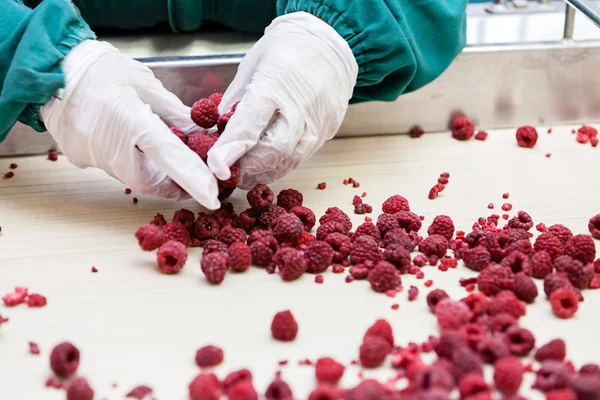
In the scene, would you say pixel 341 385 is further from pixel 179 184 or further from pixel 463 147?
pixel 463 147

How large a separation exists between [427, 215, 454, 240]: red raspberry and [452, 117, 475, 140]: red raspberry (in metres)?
0.45

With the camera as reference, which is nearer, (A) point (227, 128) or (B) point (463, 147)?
(A) point (227, 128)

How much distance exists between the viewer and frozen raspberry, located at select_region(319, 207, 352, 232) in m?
1.29

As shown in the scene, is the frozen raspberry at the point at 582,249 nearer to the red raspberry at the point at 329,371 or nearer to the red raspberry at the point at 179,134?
the red raspberry at the point at 329,371

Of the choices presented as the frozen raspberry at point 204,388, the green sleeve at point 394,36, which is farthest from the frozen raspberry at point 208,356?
the green sleeve at point 394,36

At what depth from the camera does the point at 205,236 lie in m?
1.25

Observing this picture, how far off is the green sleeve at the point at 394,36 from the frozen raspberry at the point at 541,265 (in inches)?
18.7

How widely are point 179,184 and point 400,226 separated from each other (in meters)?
0.38

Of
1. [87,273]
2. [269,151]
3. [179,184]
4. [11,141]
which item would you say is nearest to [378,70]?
[269,151]

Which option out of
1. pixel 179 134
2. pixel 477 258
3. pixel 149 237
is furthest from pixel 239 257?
pixel 477 258

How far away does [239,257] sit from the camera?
117cm

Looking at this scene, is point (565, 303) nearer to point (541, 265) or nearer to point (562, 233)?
point (541, 265)

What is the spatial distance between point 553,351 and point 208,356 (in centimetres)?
43

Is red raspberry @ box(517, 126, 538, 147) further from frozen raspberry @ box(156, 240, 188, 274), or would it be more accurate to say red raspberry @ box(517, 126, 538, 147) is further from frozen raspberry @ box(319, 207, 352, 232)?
frozen raspberry @ box(156, 240, 188, 274)
